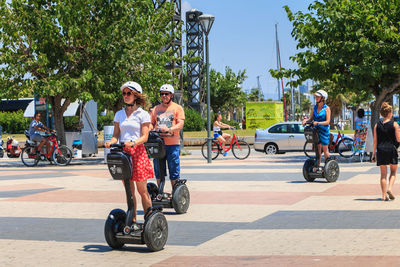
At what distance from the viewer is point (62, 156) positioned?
22.0 metres

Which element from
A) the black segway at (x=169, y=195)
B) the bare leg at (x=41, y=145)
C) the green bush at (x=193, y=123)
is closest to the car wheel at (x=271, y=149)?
the bare leg at (x=41, y=145)

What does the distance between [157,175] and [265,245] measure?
2694mm

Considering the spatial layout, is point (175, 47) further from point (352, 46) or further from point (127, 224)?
point (127, 224)

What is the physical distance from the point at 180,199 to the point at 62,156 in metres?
13.6

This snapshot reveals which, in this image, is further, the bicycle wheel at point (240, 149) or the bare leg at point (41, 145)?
the bicycle wheel at point (240, 149)

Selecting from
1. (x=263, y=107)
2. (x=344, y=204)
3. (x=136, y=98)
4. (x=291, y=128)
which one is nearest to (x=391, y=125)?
(x=344, y=204)

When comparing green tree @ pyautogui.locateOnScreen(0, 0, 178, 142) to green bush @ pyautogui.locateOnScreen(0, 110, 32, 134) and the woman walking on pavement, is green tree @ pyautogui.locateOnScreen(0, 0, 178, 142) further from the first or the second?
green bush @ pyautogui.locateOnScreen(0, 110, 32, 134)

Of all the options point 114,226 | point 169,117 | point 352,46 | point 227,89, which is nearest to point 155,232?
point 114,226

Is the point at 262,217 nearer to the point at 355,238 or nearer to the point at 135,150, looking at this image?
the point at 355,238

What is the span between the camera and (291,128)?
92.1ft

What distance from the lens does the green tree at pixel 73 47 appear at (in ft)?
70.6

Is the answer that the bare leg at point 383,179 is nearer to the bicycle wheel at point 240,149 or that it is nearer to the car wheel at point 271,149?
the bicycle wheel at point 240,149

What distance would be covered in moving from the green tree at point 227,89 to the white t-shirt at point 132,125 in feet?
208

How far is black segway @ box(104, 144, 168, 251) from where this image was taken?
6395mm
